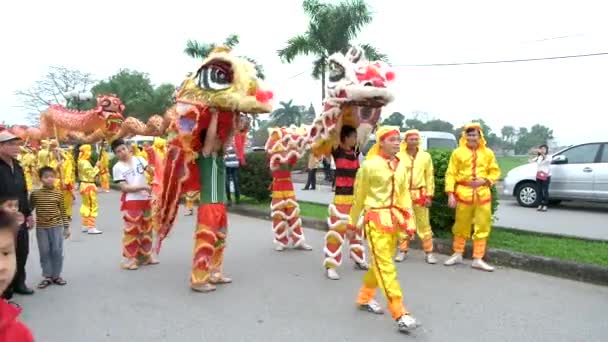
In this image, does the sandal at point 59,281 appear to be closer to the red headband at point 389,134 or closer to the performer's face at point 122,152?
the performer's face at point 122,152

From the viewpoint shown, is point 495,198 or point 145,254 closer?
point 145,254

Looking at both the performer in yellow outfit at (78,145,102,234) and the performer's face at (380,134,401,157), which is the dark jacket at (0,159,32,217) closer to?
the performer's face at (380,134,401,157)

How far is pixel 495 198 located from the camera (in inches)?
287

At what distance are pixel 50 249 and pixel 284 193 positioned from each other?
3.04 metres

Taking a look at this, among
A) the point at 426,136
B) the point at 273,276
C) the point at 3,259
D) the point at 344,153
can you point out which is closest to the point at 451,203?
the point at 344,153

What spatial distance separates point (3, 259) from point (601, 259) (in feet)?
20.1

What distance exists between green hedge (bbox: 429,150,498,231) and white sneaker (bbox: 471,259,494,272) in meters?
1.30

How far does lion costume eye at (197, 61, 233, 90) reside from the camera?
5.18m

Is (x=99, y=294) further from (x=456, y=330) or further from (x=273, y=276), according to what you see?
(x=456, y=330)

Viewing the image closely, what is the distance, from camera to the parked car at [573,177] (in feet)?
35.8

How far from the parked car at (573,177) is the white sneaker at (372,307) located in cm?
836

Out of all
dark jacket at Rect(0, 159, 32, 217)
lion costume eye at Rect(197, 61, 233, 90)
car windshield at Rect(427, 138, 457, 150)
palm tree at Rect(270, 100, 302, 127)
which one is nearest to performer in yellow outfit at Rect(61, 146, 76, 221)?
dark jacket at Rect(0, 159, 32, 217)

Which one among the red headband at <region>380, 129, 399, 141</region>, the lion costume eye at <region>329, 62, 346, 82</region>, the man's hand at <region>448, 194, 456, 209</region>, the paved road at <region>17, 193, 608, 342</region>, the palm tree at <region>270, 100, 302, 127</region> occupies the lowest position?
the paved road at <region>17, 193, 608, 342</region>

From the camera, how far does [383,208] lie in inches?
171
